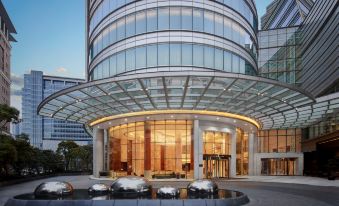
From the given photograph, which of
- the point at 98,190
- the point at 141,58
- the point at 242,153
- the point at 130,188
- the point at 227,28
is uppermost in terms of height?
the point at 227,28

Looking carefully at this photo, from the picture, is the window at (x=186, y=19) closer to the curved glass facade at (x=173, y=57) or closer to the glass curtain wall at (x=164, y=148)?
the curved glass facade at (x=173, y=57)

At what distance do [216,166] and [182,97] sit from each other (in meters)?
14.3

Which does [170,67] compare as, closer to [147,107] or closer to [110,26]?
[147,107]

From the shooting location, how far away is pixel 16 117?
42.1 m

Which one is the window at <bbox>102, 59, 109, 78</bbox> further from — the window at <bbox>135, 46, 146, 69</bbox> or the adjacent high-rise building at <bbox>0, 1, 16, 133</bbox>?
the adjacent high-rise building at <bbox>0, 1, 16, 133</bbox>

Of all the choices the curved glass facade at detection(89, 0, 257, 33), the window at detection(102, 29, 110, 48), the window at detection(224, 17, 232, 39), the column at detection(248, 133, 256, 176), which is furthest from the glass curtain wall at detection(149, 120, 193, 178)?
the column at detection(248, 133, 256, 176)

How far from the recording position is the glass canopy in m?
32.0

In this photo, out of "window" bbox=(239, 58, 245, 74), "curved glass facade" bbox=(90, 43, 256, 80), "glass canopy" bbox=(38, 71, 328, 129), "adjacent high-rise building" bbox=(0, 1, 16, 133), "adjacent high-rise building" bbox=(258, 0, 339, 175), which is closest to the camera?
"glass canopy" bbox=(38, 71, 328, 129)

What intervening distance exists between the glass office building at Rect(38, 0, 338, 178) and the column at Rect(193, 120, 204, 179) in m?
0.12

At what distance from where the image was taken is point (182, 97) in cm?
3900

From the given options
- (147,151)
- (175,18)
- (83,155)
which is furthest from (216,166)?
(83,155)

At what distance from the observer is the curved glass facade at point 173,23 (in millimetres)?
47469

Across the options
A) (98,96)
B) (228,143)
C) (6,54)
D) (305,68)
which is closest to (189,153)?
(228,143)

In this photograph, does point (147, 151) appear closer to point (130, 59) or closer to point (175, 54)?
point (130, 59)
